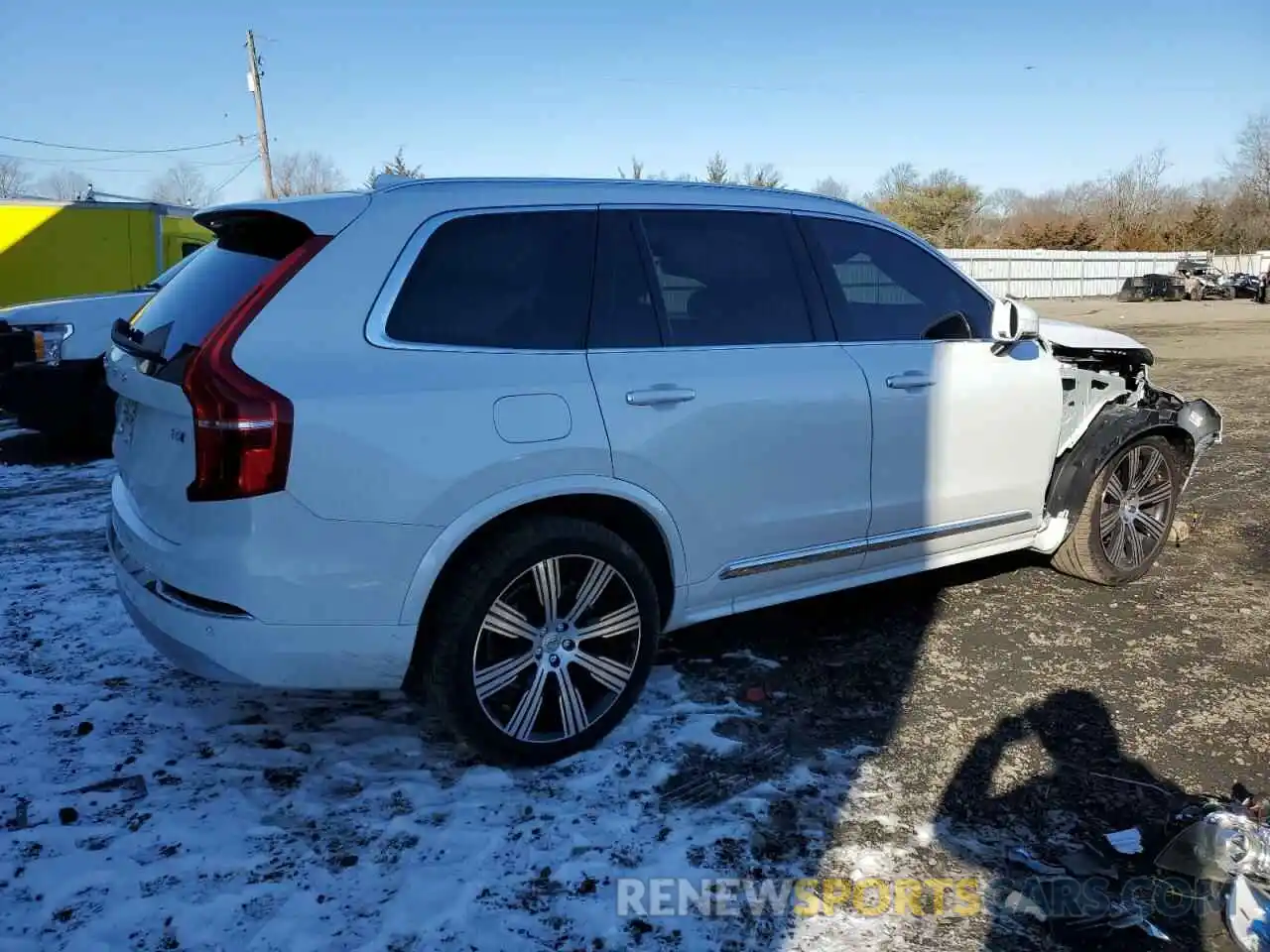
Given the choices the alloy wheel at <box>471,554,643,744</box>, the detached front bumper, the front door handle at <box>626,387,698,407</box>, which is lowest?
the alloy wheel at <box>471,554,643,744</box>

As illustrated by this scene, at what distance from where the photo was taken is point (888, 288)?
4.18 meters

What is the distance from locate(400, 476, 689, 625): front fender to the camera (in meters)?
2.88

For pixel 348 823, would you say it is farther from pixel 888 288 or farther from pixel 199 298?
pixel 888 288

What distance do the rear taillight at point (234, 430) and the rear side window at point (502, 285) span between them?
1.44 feet

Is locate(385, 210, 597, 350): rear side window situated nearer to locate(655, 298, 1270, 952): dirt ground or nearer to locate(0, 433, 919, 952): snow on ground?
locate(0, 433, 919, 952): snow on ground

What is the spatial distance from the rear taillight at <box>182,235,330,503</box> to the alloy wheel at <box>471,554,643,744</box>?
2.61 ft

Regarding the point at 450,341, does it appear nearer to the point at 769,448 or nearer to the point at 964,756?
the point at 769,448

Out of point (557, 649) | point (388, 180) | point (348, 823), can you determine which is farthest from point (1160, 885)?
point (388, 180)

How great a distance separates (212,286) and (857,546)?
2.52m

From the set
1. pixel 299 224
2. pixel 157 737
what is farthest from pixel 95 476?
pixel 299 224

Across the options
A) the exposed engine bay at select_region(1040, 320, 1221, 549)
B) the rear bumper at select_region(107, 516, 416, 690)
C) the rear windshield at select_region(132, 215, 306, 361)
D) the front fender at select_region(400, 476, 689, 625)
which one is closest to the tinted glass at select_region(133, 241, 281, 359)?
the rear windshield at select_region(132, 215, 306, 361)

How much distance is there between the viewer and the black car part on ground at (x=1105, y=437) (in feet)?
15.3

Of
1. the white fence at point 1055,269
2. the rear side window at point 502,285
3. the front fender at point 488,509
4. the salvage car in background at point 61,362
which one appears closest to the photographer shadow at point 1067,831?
the front fender at point 488,509

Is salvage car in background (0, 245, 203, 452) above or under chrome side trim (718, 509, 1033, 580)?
above
